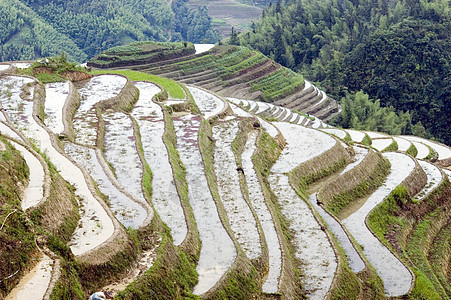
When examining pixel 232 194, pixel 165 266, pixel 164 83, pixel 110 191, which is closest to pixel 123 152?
pixel 232 194

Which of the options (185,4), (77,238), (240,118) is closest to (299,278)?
(77,238)

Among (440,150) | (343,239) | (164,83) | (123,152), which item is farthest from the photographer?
(440,150)

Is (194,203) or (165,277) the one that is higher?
(165,277)

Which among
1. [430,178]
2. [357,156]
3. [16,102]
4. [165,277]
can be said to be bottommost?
[430,178]

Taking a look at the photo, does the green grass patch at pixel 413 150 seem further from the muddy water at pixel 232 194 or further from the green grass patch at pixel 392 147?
the muddy water at pixel 232 194

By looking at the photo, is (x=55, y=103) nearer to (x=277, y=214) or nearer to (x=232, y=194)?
(x=232, y=194)

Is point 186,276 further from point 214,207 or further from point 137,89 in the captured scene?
point 137,89

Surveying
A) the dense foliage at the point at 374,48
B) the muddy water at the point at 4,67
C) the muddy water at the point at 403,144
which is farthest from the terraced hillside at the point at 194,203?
the dense foliage at the point at 374,48

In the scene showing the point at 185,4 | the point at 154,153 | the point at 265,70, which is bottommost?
the point at 185,4
